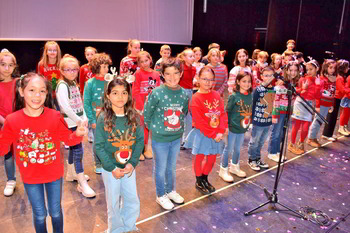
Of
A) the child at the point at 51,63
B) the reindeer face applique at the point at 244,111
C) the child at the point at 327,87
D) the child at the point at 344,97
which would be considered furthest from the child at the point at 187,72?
the child at the point at 344,97

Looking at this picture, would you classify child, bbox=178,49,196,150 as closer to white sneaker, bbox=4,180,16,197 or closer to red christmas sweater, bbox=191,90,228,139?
red christmas sweater, bbox=191,90,228,139

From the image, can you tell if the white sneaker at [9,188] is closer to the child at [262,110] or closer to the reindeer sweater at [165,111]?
the reindeer sweater at [165,111]

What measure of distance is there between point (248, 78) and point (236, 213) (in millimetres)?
1545

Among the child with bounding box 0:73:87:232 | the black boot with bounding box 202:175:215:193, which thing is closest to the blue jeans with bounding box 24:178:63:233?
the child with bounding box 0:73:87:232

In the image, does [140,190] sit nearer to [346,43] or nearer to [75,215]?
[75,215]

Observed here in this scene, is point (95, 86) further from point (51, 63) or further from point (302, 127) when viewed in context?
point (302, 127)

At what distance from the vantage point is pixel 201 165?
11.4ft

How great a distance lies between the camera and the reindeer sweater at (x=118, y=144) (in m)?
2.33

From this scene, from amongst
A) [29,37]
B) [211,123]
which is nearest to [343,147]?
[211,123]

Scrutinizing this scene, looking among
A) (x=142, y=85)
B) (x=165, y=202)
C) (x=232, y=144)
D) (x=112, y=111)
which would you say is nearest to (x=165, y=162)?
(x=165, y=202)

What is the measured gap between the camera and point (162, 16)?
32.1 feet

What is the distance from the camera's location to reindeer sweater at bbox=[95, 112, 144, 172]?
7.64ft

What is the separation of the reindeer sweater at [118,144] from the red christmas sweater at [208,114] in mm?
913

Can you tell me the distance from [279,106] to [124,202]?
2779 mm
